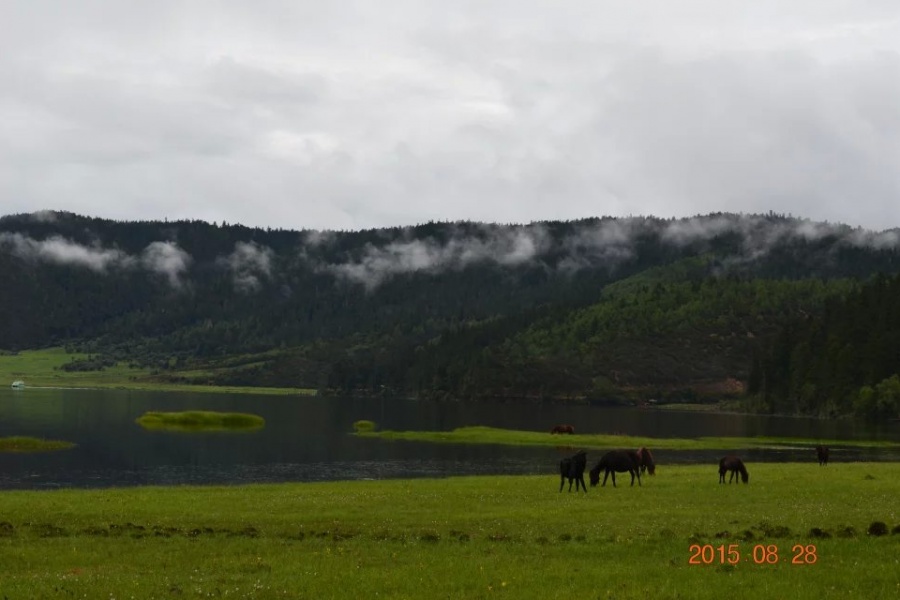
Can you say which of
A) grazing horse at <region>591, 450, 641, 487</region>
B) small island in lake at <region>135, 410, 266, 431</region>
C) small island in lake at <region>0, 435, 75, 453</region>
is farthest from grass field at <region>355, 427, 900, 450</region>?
grazing horse at <region>591, 450, 641, 487</region>

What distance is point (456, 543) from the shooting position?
111 ft

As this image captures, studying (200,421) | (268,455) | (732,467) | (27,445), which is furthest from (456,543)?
(200,421)

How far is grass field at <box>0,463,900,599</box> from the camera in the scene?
25375mm

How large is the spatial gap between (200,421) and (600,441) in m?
71.7

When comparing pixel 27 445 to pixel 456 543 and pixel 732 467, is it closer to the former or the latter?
pixel 732 467

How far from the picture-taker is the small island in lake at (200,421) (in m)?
157

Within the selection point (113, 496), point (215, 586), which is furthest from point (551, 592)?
point (113, 496)

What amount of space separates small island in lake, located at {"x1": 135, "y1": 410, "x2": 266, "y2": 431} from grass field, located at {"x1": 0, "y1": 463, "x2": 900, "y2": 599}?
104 metres

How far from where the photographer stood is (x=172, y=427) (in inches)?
6112

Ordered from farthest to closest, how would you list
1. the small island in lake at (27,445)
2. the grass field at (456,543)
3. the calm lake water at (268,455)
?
1. the small island in lake at (27,445)
2. the calm lake water at (268,455)
3. the grass field at (456,543)

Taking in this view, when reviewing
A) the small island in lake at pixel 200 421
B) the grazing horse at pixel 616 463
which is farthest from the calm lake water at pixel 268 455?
the grazing horse at pixel 616 463

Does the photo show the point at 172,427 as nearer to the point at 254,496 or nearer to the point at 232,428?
the point at 232,428

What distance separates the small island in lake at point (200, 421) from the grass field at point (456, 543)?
103741 millimetres

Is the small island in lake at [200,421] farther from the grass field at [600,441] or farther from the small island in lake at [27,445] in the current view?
the small island in lake at [27,445]
